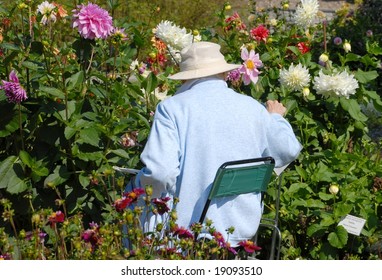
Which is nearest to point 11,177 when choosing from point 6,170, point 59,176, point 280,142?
point 6,170

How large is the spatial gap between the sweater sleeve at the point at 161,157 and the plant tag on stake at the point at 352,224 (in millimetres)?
1021

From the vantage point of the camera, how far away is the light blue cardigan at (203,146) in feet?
11.7

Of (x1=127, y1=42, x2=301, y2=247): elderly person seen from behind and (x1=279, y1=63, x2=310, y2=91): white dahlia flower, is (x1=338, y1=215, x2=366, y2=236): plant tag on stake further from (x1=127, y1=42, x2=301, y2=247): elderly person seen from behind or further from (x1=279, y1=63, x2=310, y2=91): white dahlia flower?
(x1=279, y1=63, x2=310, y2=91): white dahlia flower

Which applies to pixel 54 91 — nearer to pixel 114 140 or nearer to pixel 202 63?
pixel 114 140

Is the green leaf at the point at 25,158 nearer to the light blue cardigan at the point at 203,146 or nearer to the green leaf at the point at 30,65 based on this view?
the green leaf at the point at 30,65

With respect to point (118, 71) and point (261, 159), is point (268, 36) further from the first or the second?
point (261, 159)

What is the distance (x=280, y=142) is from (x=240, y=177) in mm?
271

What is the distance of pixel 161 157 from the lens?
3.52m

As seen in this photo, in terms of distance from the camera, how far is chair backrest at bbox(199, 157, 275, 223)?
3.52 meters

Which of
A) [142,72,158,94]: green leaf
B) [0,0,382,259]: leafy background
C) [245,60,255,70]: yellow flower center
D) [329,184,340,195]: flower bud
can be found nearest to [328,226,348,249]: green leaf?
[0,0,382,259]: leafy background

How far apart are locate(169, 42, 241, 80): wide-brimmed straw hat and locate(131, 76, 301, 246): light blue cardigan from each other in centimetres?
8

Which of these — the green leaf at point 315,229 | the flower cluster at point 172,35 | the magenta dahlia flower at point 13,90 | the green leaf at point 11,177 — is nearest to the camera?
the magenta dahlia flower at point 13,90

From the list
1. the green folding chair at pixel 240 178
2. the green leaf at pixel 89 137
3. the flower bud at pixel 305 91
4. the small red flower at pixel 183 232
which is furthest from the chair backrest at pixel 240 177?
the flower bud at pixel 305 91

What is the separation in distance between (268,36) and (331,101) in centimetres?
65
